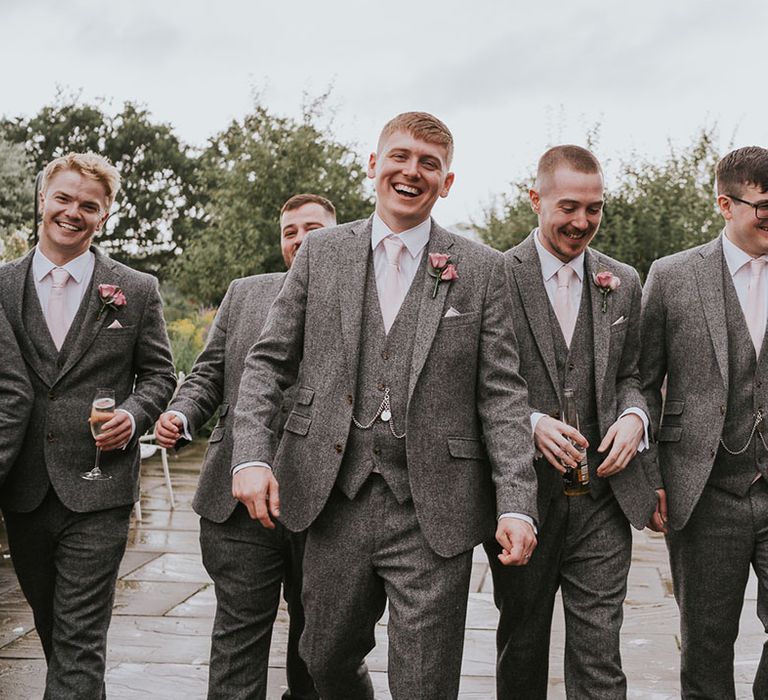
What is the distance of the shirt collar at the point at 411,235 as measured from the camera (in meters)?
3.50

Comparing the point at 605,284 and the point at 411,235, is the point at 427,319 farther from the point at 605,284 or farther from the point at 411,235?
the point at 605,284

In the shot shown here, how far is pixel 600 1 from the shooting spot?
9570mm

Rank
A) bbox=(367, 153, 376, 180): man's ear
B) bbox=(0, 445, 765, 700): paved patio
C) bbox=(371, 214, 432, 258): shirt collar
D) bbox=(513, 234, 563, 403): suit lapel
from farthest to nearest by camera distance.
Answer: bbox=(0, 445, 765, 700): paved patio
bbox=(513, 234, 563, 403): suit lapel
bbox=(367, 153, 376, 180): man's ear
bbox=(371, 214, 432, 258): shirt collar

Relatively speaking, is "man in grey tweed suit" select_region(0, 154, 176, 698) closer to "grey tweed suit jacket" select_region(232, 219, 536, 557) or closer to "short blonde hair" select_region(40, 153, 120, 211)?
"short blonde hair" select_region(40, 153, 120, 211)

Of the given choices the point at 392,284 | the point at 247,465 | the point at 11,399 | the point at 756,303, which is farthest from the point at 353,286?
the point at 756,303

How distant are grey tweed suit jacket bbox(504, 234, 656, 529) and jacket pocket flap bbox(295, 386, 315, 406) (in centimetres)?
81

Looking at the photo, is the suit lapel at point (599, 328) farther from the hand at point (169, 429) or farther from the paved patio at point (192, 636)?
the paved patio at point (192, 636)

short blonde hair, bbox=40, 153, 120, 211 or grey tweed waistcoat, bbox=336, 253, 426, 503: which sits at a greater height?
short blonde hair, bbox=40, 153, 120, 211

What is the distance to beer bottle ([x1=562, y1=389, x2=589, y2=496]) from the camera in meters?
3.71

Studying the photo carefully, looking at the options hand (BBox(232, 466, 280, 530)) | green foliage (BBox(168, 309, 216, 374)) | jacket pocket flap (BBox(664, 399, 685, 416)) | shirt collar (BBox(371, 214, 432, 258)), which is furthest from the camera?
green foliage (BBox(168, 309, 216, 374))

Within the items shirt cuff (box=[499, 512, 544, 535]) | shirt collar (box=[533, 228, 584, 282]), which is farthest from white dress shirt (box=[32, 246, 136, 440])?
shirt cuff (box=[499, 512, 544, 535])

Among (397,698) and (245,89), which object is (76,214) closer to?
(397,698)

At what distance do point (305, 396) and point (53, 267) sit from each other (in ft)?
4.24

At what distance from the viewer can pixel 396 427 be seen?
3.32 metres
